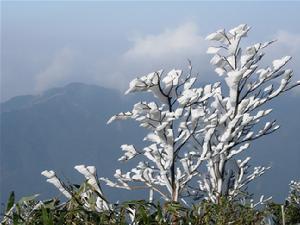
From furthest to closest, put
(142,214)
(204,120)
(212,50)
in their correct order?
1. (212,50)
2. (204,120)
3. (142,214)

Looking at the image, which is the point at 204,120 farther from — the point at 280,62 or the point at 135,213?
the point at 135,213

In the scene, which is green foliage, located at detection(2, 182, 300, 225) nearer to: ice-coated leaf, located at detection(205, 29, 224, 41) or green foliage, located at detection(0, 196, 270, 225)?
green foliage, located at detection(0, 196, 270, 225)

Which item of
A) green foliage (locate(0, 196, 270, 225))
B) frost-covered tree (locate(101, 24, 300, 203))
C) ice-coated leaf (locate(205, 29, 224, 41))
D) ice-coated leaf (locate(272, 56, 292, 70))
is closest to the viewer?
green foliage (locate(0, 196, 270, 225))

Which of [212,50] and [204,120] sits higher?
[212,50]

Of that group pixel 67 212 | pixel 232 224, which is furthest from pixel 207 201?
pixel 67 212

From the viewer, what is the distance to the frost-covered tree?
6910mm

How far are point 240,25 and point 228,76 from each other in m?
0.81

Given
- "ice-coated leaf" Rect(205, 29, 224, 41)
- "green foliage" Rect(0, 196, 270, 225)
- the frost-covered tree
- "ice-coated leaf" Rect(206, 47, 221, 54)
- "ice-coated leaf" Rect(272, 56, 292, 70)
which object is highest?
"ice-coated leaf" Rect(205, 29, 224, 41)

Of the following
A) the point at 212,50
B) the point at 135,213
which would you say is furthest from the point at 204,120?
the point at 135,213

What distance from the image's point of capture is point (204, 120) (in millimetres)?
7301

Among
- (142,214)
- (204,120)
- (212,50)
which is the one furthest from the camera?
(212,50)

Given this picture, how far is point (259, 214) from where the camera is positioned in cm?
176

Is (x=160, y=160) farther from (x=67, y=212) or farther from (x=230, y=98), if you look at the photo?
(x=67, y=212)

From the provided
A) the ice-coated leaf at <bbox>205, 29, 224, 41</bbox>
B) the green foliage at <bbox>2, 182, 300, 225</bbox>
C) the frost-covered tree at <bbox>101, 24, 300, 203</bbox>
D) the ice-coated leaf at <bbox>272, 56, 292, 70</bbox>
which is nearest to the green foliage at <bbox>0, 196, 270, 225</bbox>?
the green foliage at <bbox>2, 182, 300, 225</bbox>
